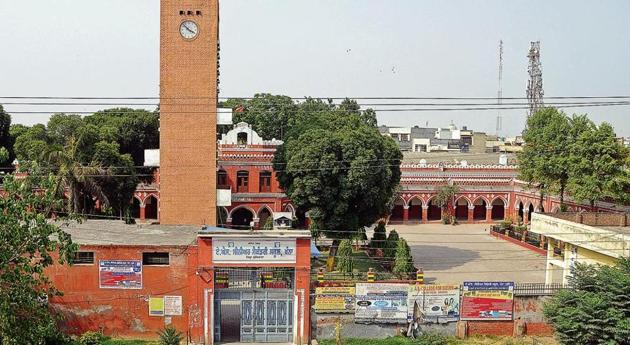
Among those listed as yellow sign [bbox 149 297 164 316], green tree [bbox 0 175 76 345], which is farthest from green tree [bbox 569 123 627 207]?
green tree [bbox 0 175 76 345]

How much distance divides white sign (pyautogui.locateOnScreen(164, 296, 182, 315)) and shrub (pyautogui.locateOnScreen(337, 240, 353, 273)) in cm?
780

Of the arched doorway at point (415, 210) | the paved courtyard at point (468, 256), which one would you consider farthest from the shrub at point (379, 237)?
the arched doorway at point (415, 210)

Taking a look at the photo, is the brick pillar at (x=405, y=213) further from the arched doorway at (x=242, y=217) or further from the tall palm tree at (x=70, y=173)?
the tall palm tree at (x=70, y=173)

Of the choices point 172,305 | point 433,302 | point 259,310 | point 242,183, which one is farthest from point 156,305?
point 242,183

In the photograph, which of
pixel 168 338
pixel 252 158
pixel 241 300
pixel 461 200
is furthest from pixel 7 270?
pixel 461 200

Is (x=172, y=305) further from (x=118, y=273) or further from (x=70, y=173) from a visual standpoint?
(x=70, y=173)

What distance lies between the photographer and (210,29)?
27812 mm

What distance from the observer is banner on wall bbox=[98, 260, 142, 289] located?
19.7m

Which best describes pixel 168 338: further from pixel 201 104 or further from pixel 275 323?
pixel 201 104

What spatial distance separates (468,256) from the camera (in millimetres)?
34375

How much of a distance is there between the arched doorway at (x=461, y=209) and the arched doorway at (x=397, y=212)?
4.32m

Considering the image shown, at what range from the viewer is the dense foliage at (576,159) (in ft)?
108

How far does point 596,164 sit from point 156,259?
23566 millimetres

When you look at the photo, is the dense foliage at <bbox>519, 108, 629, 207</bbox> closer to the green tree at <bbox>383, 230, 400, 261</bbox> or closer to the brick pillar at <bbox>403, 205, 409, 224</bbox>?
the brick pillar at <bbox>403, 205, 409, 224</bbox>
